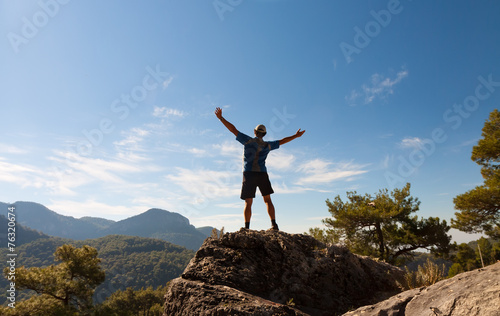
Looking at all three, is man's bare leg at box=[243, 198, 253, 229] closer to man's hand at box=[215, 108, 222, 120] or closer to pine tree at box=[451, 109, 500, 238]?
man's hand at box=[215, 108, 222, 120]

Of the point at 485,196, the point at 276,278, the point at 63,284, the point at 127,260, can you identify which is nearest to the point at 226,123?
the point at 276,278

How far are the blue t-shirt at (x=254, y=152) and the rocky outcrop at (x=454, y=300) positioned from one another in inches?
143

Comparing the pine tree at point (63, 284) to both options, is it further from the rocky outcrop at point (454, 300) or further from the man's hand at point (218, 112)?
the rocky outcrop at point (454, 300)

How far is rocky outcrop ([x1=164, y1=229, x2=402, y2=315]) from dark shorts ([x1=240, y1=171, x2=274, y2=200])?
98 centimetres

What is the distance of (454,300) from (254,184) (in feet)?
13.6

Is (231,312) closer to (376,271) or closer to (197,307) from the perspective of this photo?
(197,307)

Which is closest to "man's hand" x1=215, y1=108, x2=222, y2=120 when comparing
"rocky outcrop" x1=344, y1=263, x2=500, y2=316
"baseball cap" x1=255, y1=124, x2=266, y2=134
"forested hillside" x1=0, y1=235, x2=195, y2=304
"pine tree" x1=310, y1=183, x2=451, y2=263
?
"baseball cap" x1=255, y1=124, x2=266, y2=134

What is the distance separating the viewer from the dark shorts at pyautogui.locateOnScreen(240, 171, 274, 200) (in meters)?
6.05

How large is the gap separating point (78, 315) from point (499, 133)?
126ft

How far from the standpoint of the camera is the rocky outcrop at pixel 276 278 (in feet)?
13.1

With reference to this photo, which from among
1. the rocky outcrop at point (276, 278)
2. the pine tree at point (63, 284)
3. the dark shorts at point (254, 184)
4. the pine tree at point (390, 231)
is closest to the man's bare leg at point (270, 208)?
the dark shorts at point (254, 184)

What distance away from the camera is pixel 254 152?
6.25m

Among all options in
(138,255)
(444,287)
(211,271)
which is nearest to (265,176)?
(211,271)

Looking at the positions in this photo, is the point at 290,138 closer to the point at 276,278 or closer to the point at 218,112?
the point at 218,112
